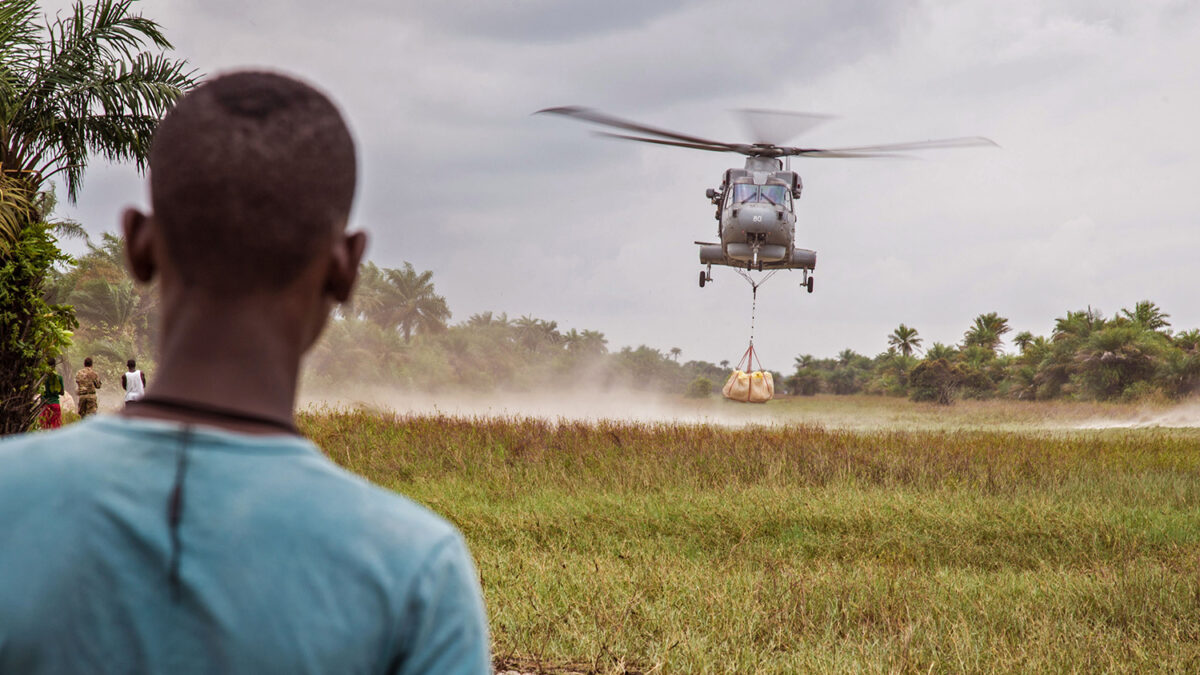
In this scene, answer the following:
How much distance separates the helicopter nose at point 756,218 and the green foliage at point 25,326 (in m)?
12.8

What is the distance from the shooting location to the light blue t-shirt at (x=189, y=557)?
0.94 metres

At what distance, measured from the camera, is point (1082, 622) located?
6.41 meters

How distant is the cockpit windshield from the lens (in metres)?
20.2

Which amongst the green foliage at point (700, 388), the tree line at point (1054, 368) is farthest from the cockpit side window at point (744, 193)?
the green foliage at point (700, 388)

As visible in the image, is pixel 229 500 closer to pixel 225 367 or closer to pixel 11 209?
pixel 225 367

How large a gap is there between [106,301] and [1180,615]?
157 feet

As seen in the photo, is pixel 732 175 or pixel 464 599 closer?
pixel 464 599

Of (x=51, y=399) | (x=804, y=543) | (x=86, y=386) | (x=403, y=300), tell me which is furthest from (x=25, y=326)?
(x=403, y=300)

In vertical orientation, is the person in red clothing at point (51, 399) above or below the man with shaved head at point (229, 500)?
→ below

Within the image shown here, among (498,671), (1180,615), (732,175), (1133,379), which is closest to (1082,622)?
(1180,615)

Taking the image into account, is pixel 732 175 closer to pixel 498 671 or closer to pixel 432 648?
pixel 498 671

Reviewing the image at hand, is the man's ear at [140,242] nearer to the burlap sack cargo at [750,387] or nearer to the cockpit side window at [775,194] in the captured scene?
the burlap sack cargo at [750,387]

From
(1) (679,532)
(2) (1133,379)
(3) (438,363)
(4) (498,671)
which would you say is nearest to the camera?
(4) (498,671)

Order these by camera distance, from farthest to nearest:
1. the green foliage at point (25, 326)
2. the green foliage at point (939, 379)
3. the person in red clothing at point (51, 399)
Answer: the green foliage at point (939, 379) < the person in red clothing at point (51, 399) < the green foliage at point (25, 326)
